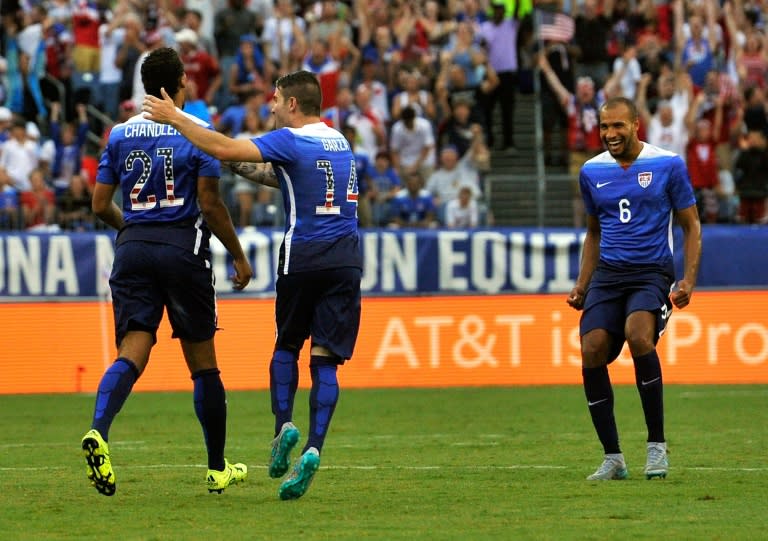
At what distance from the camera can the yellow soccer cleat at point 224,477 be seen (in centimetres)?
937

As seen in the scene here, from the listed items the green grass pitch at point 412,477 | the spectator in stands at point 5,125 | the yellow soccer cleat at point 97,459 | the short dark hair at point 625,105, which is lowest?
the green grass pitch at point 412,477

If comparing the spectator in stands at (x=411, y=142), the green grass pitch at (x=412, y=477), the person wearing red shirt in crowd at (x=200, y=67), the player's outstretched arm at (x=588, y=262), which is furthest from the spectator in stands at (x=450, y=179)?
the player's outstretched arm at (x=588, y=262)

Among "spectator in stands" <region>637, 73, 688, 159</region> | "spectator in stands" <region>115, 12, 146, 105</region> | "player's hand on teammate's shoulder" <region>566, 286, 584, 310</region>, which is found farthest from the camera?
"spectator in stands" <region>115, 12, 146, 105</region>

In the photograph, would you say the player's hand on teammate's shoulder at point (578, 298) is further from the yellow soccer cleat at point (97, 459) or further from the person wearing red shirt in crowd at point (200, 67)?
the person wearing red shirt in crowd at point (200, 67)

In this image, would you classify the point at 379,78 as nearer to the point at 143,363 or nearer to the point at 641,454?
the point at 641,454

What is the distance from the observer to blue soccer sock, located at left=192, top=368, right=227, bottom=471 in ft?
30.5

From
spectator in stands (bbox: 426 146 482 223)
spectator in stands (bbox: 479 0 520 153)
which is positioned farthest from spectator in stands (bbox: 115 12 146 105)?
spectator in stands (bbox: 479 0 520 153)

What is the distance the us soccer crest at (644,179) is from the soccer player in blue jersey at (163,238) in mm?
2658

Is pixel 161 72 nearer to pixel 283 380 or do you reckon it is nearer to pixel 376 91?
pixel 283 380

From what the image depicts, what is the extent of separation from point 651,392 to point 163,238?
3212mm

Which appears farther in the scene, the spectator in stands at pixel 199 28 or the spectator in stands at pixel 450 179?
the spectator in stands at pixel 199 28

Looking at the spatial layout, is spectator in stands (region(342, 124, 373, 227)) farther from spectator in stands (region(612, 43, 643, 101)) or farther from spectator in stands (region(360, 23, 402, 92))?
spectator in stands (region(612, 43, 643, 101))

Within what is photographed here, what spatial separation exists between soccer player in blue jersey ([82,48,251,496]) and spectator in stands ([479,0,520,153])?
52.0 ft

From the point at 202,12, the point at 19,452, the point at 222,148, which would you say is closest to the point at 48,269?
the point at 202,12
